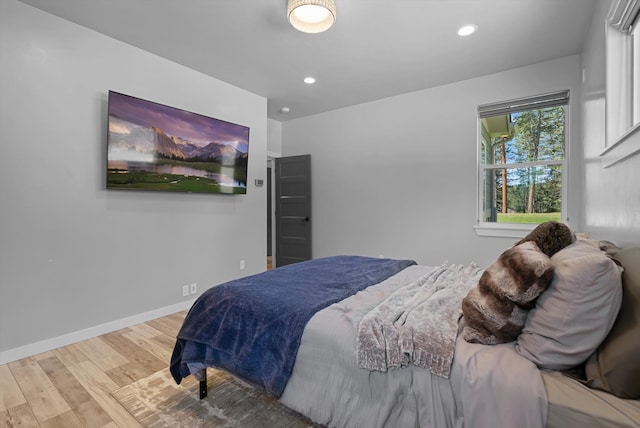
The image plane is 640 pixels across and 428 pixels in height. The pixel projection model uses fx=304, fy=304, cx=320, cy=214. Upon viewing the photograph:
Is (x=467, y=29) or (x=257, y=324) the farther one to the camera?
(x=467, y=29)

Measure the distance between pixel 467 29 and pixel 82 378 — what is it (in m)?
4.14

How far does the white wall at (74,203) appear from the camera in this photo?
2.36 metres

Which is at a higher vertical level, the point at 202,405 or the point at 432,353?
the point at 432,353

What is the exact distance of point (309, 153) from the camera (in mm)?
5270

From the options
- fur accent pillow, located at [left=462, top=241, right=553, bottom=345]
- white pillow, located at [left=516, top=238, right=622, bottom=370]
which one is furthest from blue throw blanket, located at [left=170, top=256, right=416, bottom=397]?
white pillow, located at [left=516, top=238, right=622, bottom=370]

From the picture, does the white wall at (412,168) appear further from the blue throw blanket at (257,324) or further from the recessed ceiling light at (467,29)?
the blue throw blanket at (257,324)

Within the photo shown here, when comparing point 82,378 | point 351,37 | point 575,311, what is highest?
point 351,37

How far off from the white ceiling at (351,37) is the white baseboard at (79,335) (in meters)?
2.71

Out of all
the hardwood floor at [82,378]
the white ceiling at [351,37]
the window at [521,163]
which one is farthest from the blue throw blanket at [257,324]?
the window at [521,163]

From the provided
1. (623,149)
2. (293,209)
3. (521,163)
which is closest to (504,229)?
(521,163)

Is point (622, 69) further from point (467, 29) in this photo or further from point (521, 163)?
point (521, 163)

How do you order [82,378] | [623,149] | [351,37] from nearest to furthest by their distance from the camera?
[623,149]
[82,378]
[351,37]

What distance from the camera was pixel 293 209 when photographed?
5363 millimetres

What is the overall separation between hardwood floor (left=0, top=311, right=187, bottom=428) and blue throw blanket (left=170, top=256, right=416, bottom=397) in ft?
1.63
